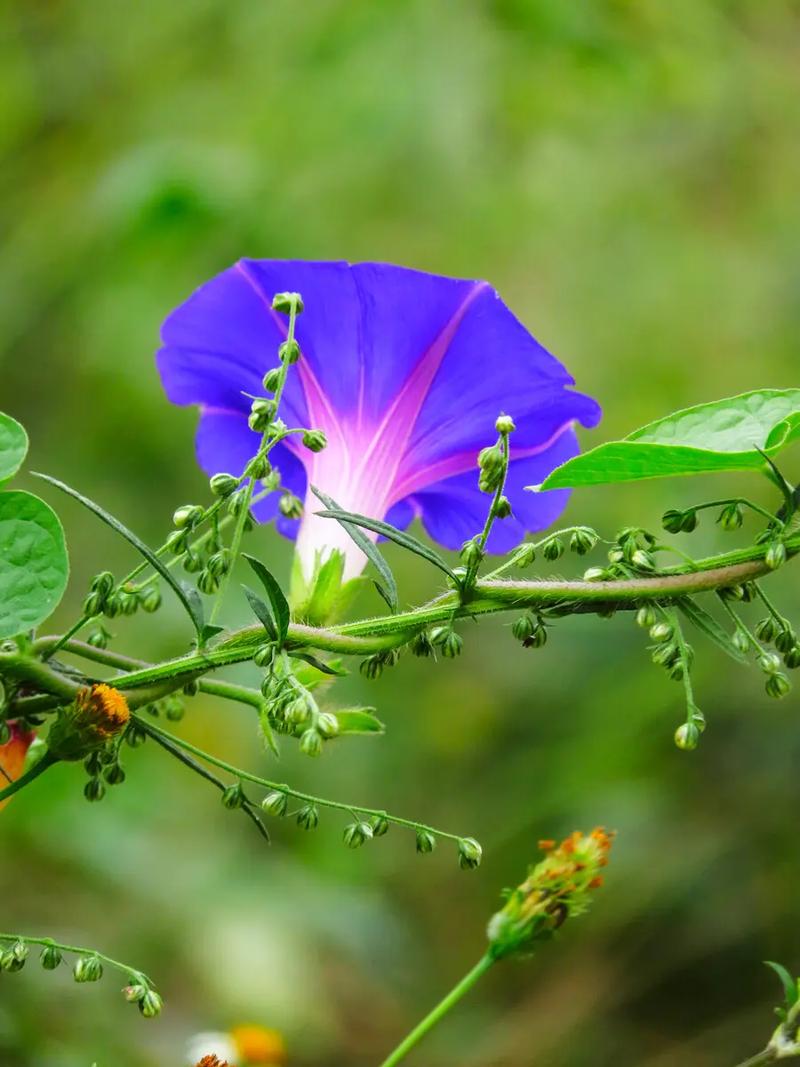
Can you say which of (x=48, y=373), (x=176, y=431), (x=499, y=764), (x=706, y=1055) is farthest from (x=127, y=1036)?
(x=48, y=373)

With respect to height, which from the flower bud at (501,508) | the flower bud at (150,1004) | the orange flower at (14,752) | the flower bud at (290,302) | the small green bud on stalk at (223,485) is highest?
the flower bud at (290,302)

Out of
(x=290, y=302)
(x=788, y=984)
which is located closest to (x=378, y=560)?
(x=290, y=302)

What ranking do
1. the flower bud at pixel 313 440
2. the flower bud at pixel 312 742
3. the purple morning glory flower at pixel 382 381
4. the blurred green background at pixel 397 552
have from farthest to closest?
the blurred green background at pixel 397 552, the purple morning glory flower at pixel 382 381, the flower bud at pixel 313 440, the flower bud at pixel 312 742

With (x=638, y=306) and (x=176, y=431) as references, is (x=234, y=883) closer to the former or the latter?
(x=176, y=431)

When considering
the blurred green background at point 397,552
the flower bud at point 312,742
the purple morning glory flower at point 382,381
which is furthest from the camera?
the blurred green background at point 397,552

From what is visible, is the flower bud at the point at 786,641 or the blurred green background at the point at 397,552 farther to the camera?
the blurred green background at the point at 397,552

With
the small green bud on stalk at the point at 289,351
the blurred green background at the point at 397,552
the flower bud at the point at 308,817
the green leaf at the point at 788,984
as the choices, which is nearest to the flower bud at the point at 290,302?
the small green bud on stalk at the point at 289,351

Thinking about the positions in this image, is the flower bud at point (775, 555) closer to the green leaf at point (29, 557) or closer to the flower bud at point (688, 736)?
the flower bud at point (688, 736)
